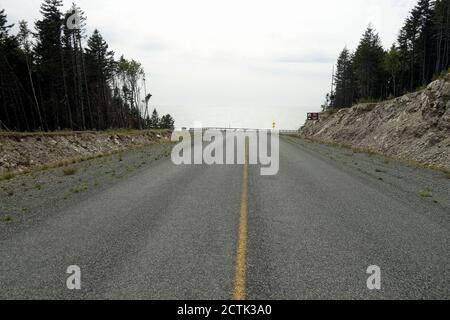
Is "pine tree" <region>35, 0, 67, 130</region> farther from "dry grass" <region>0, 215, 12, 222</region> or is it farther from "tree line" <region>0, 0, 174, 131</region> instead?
"dry grass" <region>0, 215, 12, 222</region>

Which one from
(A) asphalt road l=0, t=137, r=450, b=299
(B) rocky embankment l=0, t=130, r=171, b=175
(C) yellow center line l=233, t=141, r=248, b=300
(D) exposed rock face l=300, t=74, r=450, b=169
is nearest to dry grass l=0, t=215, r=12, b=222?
(A) asphalt road l=0, t=137, r=450, b=299

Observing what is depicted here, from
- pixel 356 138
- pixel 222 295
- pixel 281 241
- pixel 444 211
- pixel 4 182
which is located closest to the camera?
pixel 222 295

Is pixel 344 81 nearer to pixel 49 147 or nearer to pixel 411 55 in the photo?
pixel 411 55

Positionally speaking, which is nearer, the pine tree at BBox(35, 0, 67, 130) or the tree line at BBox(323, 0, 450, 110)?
the pine tree at BBox(35, 0, 67, 130)

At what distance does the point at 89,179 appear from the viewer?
1215 centimetres

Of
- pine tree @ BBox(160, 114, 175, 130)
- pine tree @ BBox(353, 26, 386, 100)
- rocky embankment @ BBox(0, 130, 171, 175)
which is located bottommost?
rocky embankment @ BBox(0, 130, 171, 175)

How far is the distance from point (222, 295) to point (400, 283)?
237cm

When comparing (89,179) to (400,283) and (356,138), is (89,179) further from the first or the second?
(356,138)

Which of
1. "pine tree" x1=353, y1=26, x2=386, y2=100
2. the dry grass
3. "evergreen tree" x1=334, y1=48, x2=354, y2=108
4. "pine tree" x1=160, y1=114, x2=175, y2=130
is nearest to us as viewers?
the dry grass

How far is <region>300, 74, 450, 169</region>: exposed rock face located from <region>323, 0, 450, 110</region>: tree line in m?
16.4

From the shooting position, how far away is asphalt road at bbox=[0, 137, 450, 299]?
4211 millimetres

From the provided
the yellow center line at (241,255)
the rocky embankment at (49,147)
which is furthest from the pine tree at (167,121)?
the yellow center line at (241,255)

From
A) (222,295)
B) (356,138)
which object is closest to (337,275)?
(222,295)
